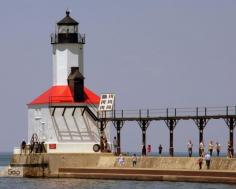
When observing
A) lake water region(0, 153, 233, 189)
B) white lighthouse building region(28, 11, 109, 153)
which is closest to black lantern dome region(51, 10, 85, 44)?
white lighthouse building region(28, 11, 109, 153)

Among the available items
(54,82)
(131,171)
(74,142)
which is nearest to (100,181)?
(131,171)

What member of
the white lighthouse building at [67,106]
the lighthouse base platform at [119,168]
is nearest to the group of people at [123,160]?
the lighthouse base platform at [119,168]

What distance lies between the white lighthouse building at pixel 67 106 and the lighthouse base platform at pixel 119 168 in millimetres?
1953

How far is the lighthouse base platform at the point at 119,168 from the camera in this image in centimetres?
6400

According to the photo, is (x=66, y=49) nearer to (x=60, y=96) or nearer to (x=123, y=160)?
(x=60, y=96)

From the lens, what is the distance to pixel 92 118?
79562 mm

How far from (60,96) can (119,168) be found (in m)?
11.1

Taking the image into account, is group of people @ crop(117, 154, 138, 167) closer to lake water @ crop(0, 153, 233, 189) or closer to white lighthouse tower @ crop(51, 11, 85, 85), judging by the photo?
lake water @ crop(0, 153, 233, 189)

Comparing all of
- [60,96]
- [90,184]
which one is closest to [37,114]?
[60,96]

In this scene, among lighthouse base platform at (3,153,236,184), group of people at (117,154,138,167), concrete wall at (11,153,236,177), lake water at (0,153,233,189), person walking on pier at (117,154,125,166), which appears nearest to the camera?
lake water at (0,153,233,189)

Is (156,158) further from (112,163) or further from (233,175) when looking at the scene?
(233,175)

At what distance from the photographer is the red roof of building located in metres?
79.4

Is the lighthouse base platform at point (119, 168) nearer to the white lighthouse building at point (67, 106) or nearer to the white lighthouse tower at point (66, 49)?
the white lighthouse building at point (67, 106)

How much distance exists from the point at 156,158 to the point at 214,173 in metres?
8.27
